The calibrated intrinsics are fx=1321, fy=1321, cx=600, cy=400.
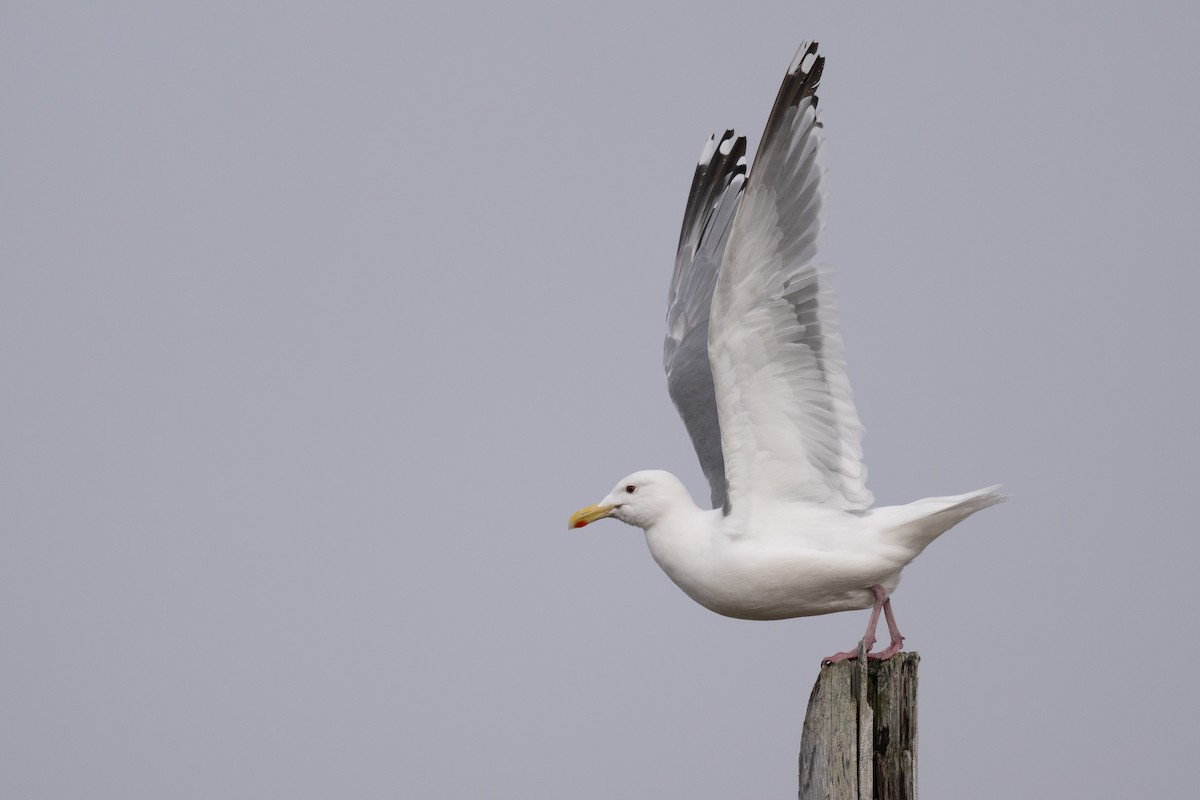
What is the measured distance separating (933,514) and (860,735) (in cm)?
112

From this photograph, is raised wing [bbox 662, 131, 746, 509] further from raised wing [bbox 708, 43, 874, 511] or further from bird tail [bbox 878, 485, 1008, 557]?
bird tail [bbox 878, 485, 1008, 557]

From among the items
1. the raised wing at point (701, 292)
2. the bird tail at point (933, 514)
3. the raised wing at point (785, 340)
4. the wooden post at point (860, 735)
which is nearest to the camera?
the wooden post at point (860, 735)

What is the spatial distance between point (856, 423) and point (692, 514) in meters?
0.88

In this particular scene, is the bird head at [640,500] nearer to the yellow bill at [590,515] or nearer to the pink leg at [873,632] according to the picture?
the yellow bill at [590,515]

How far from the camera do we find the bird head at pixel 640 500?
6297 mm

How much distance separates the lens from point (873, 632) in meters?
5.69

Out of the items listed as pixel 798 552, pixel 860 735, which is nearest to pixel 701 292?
pixel 798 552

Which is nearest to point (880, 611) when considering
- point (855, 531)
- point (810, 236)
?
point (855, 531)

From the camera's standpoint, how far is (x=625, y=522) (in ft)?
21.3

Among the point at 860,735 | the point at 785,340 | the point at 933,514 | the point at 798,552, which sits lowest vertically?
the point at 860,735

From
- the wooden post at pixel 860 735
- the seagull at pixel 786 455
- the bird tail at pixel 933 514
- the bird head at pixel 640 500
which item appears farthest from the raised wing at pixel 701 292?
the wooden post at pixel 860 735

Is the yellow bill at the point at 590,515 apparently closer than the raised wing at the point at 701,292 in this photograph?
Yes

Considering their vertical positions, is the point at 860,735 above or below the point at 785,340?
below

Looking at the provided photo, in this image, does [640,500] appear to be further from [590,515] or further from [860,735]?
[860,735]
